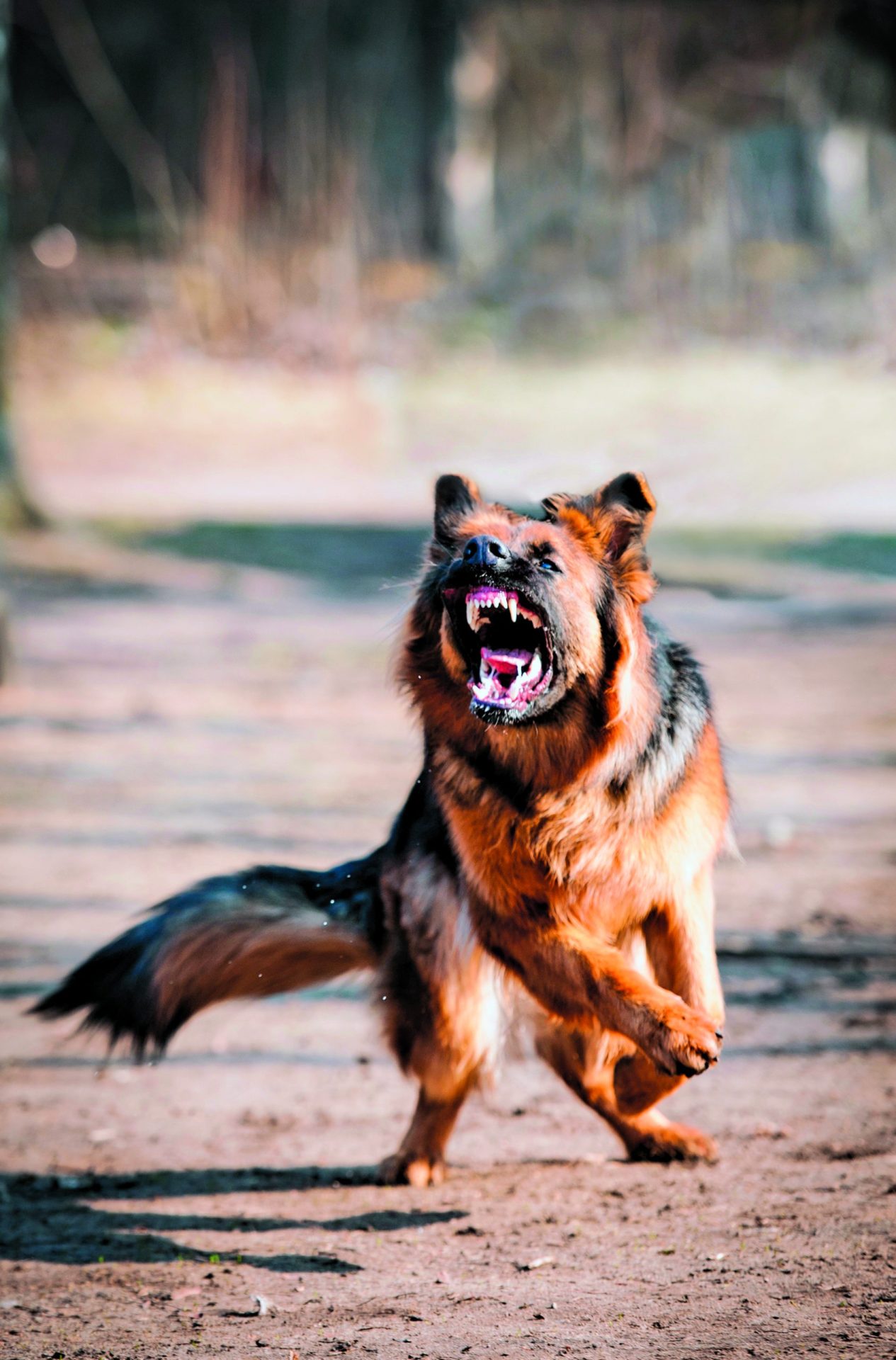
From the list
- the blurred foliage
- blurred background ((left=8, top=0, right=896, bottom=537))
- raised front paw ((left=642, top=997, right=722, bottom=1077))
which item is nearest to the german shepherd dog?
raised front paw ((left=642, top=997, right=722, bottom=1077))

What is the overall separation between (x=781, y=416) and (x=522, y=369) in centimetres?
354

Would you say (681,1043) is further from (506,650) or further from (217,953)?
(217,953)

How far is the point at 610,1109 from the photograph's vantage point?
467cm

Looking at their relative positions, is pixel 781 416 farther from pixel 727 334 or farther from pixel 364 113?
pixel 364 113

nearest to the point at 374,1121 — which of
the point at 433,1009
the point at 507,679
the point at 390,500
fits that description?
the point at 433,1009

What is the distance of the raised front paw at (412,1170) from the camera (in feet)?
15.4

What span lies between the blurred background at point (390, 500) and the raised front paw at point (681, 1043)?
523 millimetres

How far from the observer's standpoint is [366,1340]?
11.4 feet

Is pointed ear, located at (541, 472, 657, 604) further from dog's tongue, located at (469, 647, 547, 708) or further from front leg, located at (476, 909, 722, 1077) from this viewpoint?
front leg, located at (476, 909, 722, 1077)

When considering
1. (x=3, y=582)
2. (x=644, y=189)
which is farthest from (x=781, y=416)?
(x=3, y=582)

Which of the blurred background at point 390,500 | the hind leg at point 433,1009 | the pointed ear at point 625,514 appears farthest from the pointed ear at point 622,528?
the hind leg at point 433,1009

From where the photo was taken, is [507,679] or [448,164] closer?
[507,679]

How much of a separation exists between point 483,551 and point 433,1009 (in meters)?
1.65

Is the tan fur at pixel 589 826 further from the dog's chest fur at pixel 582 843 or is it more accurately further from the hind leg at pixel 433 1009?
the hind leg at pixel 433 1009
